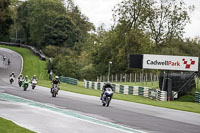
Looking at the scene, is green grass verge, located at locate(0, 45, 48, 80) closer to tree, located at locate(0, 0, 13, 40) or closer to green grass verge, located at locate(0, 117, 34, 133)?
tree, located at locate(0, 0, 13, 40)

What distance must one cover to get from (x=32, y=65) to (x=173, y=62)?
4287cm

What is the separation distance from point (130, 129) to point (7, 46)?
316 ft

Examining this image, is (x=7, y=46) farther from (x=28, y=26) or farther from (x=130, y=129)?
(x=130, y=129)

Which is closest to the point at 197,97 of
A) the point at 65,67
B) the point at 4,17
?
the point at 65,67

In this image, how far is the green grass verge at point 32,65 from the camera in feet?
247

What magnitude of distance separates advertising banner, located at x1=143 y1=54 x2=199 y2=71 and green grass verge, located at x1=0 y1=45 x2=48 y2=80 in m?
30.8

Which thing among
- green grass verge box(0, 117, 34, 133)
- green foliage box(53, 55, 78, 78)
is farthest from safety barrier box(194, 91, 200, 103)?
green foliage box(53, 55, 78, 78)

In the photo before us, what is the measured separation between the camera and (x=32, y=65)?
8294 cm

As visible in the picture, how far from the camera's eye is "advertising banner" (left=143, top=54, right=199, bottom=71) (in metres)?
44.7

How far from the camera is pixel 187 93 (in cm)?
4519

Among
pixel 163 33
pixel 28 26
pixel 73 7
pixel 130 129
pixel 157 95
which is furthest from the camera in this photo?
pixel 73 7

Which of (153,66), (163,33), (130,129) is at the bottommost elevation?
(130,129)

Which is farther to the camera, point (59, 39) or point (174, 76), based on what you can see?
point (59, 39)

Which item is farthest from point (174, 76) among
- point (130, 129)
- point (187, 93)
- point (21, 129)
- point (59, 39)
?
point (59, 39)
